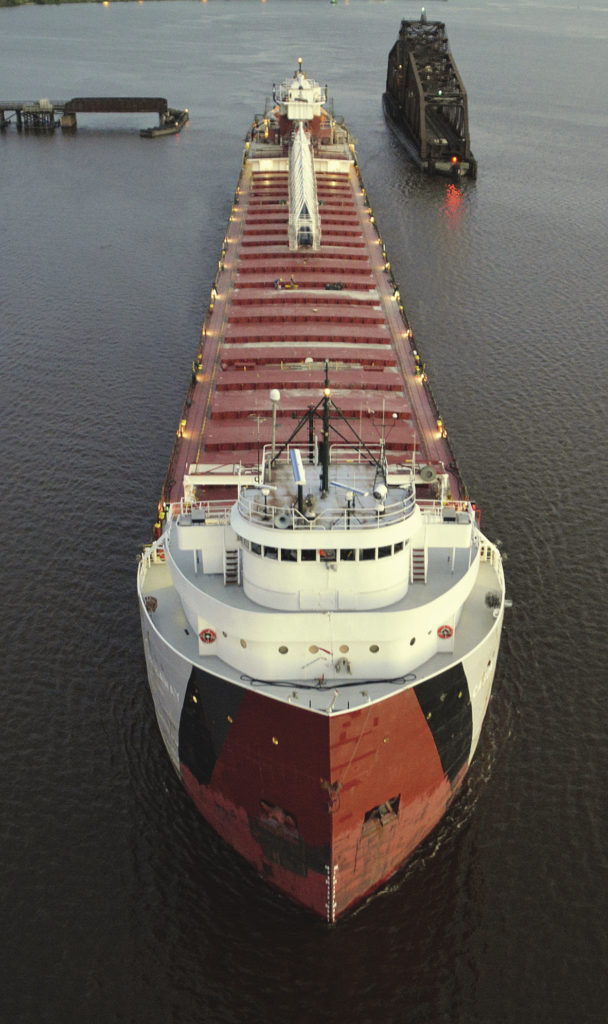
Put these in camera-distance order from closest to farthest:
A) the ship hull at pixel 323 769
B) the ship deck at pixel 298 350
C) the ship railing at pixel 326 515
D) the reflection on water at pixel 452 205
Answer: the ship hull at pixel 323 769 < the ship railing at pixel 326 515 < the ship deck at pixel 298 350 < the reflection on water at pixel 452 205

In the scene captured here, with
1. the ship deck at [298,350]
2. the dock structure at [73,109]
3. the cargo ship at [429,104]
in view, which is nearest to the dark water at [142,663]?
the ship deck at [298,350]

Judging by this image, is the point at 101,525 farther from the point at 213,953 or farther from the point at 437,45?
the point at 437,45

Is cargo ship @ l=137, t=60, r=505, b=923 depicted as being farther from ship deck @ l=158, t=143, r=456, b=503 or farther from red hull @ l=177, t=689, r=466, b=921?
ship deck @ l=158, t=143, r=456, b=503

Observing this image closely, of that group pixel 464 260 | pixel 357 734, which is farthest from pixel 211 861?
pixel 464 260

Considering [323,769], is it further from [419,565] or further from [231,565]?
[419,565]

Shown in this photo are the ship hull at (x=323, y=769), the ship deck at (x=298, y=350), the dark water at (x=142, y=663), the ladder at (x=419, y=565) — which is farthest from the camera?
the ship deck at (x=298, y=350)

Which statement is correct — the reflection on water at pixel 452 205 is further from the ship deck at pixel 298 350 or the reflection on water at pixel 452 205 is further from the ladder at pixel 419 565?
the ladder at pixel 419 565

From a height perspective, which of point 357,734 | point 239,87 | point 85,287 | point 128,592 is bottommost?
point 128,592
